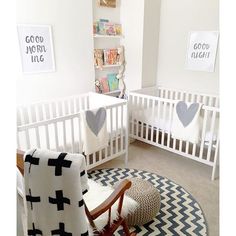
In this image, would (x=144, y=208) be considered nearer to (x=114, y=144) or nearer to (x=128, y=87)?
(x=114, y=144)

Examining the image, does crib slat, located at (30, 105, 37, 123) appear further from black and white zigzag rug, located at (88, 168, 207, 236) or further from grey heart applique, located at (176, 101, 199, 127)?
grey heart applique, located at (176, 101, 199, 127)

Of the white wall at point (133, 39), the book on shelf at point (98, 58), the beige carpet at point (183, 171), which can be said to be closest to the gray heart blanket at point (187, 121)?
the beige carpet at point (183, 171)

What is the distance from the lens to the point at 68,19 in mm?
2746

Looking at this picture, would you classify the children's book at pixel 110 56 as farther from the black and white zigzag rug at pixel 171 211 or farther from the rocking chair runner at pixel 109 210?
the rocking chair runner at pixel 109 210

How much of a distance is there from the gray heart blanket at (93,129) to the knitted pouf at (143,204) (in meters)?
0.59

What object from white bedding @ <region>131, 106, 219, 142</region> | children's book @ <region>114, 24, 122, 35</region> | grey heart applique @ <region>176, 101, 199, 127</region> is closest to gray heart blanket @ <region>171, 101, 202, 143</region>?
grey heart applique @ <region>176, 101, 199, 127</region>

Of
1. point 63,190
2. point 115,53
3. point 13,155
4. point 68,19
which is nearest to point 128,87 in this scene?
point 115,53

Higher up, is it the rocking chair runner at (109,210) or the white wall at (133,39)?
the white wall at (133,39)

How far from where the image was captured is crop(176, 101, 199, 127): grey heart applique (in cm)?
240

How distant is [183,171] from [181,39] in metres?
1.82

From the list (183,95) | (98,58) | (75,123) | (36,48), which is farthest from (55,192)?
(183,95)

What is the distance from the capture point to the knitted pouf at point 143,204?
1759mm

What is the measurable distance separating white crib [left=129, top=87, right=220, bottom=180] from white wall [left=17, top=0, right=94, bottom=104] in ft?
2.60

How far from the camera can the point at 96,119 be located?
2.22 m
